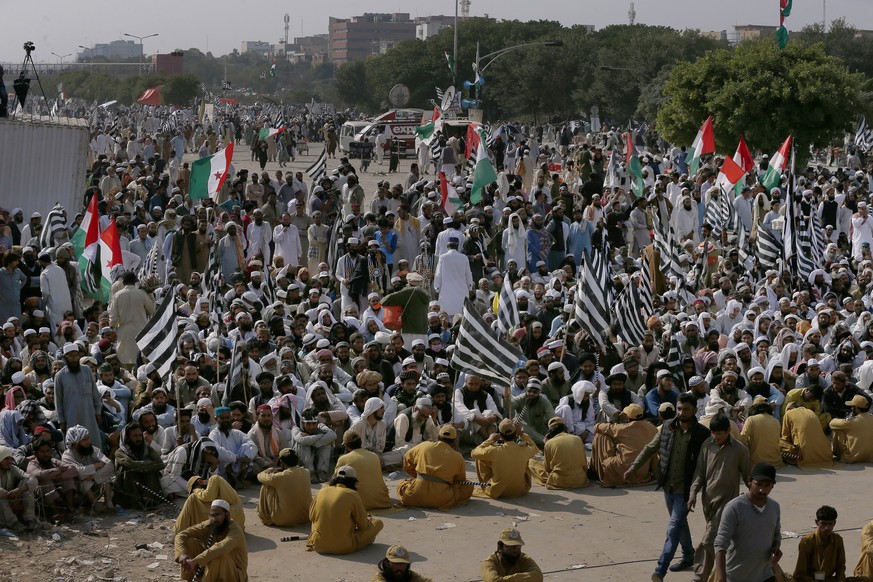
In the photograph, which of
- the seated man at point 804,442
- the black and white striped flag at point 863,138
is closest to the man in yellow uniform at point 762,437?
the seated man at point 804,442

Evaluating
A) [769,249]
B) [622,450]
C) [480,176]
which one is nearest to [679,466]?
[622,450]

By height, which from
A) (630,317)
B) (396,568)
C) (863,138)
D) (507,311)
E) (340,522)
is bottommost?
(340,522)

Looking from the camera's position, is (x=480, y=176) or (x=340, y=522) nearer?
(x=340, y=522)

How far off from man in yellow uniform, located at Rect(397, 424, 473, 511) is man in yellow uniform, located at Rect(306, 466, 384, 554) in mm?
982

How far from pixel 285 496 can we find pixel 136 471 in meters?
1.21

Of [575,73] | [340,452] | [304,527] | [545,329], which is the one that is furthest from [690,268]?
[575,73]

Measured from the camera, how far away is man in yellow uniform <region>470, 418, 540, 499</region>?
36.7 ft

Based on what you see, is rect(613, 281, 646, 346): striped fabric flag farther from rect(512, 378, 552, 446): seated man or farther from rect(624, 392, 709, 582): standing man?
rect(624, 392, 709, 582): standing man

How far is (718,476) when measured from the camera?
8930 mm

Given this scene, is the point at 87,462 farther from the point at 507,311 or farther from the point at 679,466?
the point at 507,311

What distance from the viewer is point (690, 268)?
17609 mm

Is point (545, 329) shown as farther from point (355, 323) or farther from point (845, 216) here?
point (845, 216)

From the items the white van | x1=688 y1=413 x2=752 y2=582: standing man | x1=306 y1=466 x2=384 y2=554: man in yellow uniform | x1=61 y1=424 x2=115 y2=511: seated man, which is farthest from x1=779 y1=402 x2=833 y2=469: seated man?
the white van

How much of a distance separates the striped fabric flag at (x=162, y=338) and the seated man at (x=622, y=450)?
355 centimetres
